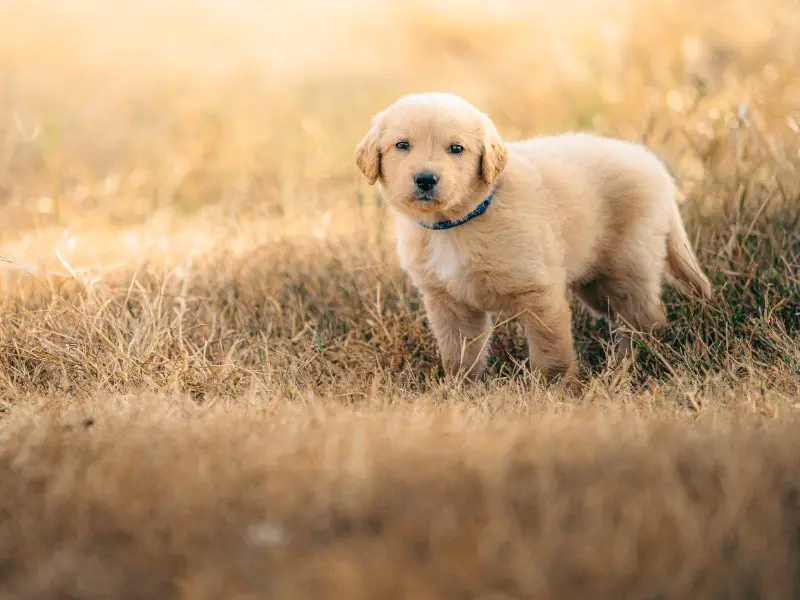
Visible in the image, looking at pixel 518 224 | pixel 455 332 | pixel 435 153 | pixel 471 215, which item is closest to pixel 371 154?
pixel 435 153

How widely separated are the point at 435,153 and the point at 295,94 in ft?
25.5

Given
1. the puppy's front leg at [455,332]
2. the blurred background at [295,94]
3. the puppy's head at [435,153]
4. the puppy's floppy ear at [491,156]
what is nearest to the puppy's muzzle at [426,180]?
the puppy's head at [435,153]

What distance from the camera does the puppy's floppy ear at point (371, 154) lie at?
359cm

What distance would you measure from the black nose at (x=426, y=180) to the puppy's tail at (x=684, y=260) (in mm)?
1346

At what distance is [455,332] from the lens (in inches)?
155

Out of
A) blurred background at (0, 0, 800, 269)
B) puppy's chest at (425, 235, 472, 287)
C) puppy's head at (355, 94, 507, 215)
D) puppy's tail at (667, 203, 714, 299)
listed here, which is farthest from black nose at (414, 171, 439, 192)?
blurred background at (0, 0, 800, 269)

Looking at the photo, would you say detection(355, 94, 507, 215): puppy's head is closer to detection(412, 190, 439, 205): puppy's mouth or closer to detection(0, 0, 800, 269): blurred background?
detection(412, 190, 439, 205): puppy's mouth

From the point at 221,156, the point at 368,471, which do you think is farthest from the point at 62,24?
the point at 368,471

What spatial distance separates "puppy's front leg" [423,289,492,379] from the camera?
3865 millimetres

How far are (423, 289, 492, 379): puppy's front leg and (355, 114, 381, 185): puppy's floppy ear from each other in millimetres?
530

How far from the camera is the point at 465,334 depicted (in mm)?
3979

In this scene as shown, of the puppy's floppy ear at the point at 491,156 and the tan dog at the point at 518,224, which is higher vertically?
the puppy's floppy ear at the point at 491,156

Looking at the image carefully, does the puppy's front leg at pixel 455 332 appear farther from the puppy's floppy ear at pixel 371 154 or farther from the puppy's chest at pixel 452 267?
the puppy's floppy ear at pixel 371 154

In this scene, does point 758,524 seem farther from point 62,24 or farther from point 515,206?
point 62,24
